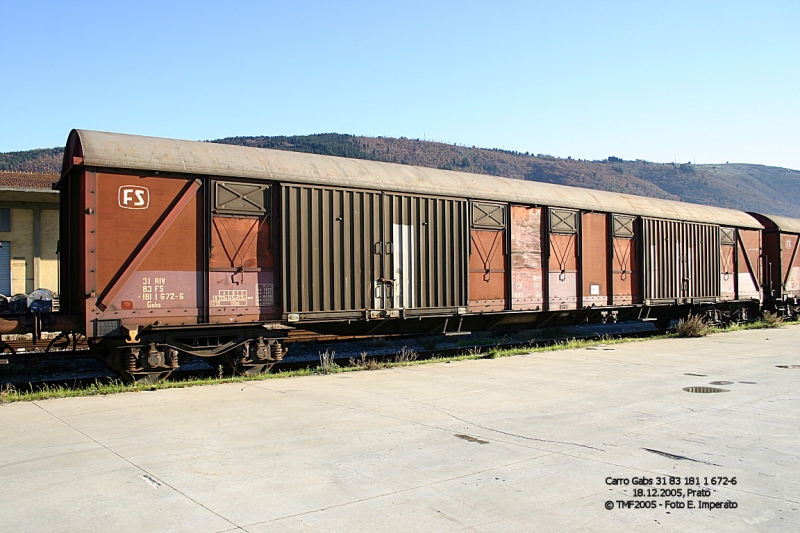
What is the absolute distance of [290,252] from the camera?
35.7 feet

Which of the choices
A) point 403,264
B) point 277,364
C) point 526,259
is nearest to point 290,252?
point 403,264

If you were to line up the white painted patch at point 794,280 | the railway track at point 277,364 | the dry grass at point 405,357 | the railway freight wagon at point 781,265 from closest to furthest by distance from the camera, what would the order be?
the railway track at point 277,364 → the dry grass at point 405,357 → the railway freight wagon at point 781,265 → the white painted patch at point 794,280

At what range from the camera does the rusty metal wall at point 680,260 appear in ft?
57.6

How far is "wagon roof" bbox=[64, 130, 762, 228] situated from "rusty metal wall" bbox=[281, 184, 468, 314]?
0.26 m

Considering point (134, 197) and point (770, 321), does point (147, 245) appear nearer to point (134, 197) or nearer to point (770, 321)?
point (134, 197)

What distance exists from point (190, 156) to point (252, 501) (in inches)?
269

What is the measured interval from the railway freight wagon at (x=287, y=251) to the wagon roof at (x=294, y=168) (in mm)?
30

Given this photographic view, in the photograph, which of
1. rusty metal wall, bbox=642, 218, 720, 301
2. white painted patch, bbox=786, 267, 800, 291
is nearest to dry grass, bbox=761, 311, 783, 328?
white painted patch, bbox=786, 267, 800, 291

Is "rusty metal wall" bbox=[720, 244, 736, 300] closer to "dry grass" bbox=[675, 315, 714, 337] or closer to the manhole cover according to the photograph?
"dry grass" bbox=[675, 315, 714, 337]

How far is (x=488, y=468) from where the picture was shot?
18.2 feet

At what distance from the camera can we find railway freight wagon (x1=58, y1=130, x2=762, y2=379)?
9.55m

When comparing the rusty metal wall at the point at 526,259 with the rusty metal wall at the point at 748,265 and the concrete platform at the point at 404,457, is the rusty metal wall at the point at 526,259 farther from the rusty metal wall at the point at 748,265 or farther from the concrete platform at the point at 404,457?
the rusty metal wall at the point at 748,265

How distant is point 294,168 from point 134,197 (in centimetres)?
269

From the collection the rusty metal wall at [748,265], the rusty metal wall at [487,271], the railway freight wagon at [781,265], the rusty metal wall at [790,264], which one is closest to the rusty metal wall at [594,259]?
the rusty metal wall at [487,271]
